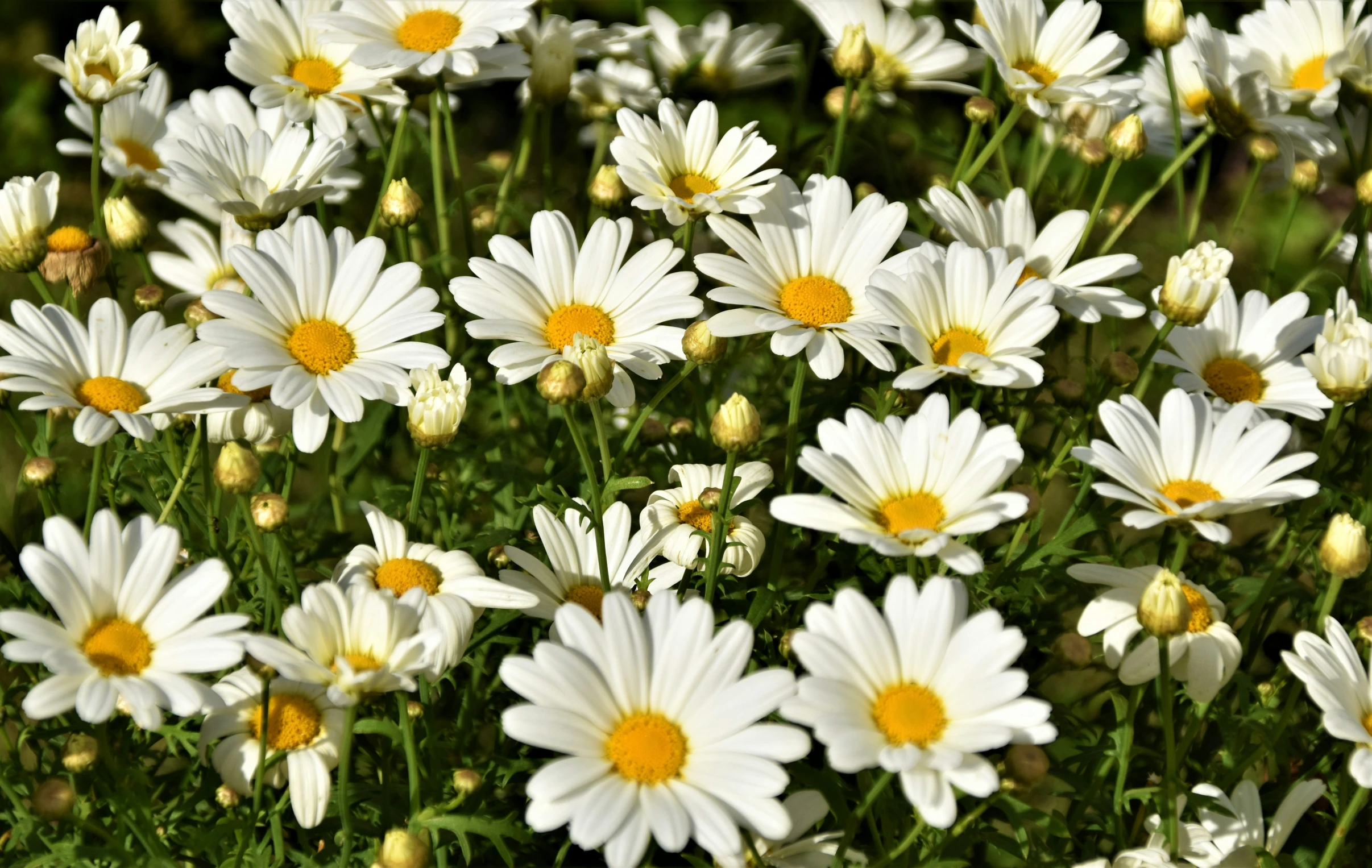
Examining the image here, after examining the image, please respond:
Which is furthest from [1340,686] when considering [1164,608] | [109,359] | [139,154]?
[139,154]

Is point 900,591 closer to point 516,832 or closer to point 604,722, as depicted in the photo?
point 604,722

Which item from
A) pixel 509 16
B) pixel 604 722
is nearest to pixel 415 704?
pixel 604 722

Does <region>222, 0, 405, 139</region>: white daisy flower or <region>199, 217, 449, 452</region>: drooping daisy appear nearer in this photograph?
<region>199, 217, 449, 452</region>: drooping daisy

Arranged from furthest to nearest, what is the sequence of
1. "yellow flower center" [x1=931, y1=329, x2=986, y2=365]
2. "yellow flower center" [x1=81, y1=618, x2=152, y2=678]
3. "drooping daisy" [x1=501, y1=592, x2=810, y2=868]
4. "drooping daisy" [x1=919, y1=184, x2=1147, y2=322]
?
"drooping daisy" [x1=919, y1=184, x2=1147, y2=322]
"yellow flower center" [x1=931, y1=329, x2=986, y2=365]
"yellow flower center" [x1=81, y1=618, x2=152, y2=678]
"drooping daisy" [x1=501, y1=592, x2=810, y2=868]

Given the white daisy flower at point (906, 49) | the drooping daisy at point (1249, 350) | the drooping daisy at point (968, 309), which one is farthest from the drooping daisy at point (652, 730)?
the white daisy flower at point (906, 49)

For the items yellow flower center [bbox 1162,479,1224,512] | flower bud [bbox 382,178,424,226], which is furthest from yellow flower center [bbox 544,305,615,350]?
yellow flower center [bbox 1162,479,1224,512]

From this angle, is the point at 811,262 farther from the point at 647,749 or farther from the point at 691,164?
the point at 647,749

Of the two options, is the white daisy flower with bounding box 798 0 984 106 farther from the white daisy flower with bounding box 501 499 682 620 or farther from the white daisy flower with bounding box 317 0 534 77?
the white daisy flower with bounding box 501 499 682 620
